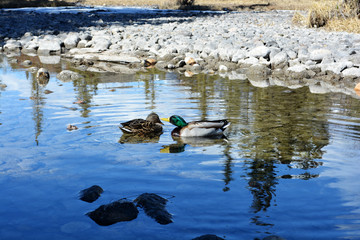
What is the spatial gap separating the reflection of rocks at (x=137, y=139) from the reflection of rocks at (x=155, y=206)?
2.15 meters

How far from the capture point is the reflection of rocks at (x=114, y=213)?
3.69 meters

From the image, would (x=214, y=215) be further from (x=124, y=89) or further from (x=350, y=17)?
(x=350, y=17)

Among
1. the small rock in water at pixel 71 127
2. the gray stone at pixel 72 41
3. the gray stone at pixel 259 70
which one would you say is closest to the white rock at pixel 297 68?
the gray stone at pixel 259 70

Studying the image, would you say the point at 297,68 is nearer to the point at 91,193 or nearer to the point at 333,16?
the point at 333,16

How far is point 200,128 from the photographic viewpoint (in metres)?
6.20

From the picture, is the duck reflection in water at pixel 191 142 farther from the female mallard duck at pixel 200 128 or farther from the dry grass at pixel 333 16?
the dry grass at pixel 333 16

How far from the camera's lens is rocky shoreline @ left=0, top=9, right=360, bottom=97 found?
1104 cm

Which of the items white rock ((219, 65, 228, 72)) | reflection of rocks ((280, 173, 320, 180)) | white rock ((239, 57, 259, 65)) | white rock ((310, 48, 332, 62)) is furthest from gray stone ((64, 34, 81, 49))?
reflection of rocks ((280, 173, 320, 180))

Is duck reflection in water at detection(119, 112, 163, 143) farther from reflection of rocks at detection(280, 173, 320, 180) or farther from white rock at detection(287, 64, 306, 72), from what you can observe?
white rock at detection(287, 64, 306, 72)

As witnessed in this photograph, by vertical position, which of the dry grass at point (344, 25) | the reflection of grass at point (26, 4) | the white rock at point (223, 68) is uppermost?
the reflection of grass at point (26, 4)

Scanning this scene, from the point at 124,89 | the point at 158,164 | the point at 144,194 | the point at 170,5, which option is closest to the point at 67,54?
the point at 124,89

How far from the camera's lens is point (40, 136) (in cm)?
618

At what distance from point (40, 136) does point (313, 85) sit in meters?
6.49

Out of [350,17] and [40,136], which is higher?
[350,17]
